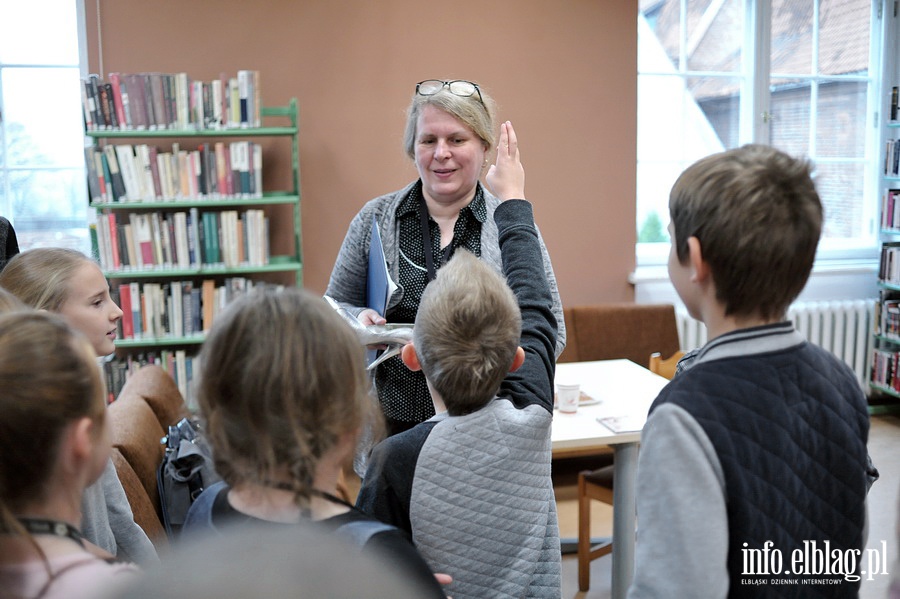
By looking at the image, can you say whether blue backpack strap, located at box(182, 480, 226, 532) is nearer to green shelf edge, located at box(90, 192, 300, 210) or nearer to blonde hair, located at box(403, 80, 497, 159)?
blonde hair, located at box(403, 80, 497, 159)

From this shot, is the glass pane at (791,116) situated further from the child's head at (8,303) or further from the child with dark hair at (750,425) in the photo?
the child's head at (8,303)

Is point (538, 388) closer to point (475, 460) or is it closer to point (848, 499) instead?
point (475, 460)

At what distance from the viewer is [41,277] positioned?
164 cm

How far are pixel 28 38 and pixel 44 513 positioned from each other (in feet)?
13.5

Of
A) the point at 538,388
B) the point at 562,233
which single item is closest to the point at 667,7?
the point at 562,233

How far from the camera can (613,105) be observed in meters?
4.50

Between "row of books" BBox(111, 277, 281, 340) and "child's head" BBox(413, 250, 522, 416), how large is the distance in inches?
110

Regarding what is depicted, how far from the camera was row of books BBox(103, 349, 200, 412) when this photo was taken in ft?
12.6

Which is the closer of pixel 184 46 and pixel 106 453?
pixel 106 453

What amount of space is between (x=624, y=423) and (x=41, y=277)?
1728mm

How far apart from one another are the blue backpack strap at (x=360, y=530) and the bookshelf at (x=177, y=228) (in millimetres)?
→ 3156

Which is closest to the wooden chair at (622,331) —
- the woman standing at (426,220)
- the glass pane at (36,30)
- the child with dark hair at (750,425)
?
the woman standing at (426,220)

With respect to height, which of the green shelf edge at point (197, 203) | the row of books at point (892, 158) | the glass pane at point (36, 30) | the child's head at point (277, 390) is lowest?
the child's head at point (277, 390)

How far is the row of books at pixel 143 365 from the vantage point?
12.6 feet
